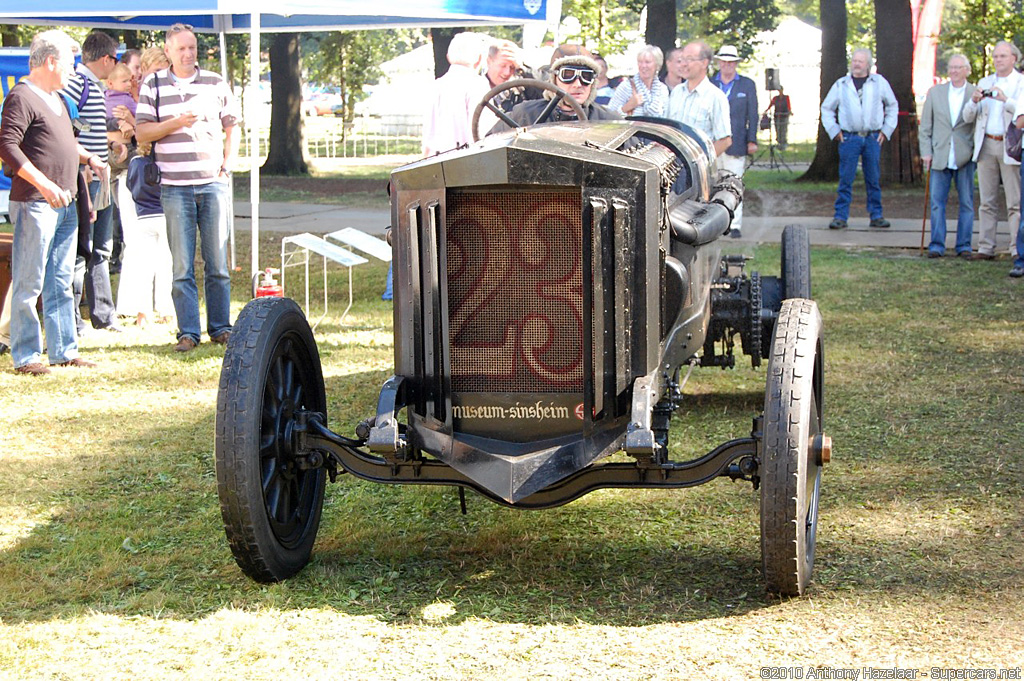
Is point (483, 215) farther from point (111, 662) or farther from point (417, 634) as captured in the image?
point (111, 662)

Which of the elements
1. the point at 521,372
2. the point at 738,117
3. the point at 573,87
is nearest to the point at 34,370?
the point at 573,87

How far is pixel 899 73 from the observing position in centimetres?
2012

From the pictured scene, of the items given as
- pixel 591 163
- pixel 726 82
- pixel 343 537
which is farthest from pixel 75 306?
pixel 726 82

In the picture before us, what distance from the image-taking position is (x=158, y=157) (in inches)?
332

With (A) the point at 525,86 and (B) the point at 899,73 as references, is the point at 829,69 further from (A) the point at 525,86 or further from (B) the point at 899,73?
(A) the point at 525,86

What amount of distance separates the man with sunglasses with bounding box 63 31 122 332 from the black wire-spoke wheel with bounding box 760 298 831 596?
615cm

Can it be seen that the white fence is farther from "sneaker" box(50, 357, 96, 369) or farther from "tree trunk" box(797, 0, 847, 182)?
"sneaker" box(50, 357, 96, 369)

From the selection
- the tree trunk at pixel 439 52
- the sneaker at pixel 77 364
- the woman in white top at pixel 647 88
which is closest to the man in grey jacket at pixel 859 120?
the woman in white top at pixel 647 88

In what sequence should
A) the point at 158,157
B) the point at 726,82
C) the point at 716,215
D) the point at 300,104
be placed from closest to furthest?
1. the point at 716,215
2. the point at 158,157
3. the point at 726,82
4. the point at 300,104

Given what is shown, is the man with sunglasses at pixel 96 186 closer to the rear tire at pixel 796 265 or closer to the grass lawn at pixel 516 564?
the grass lawn at pixel 516 564

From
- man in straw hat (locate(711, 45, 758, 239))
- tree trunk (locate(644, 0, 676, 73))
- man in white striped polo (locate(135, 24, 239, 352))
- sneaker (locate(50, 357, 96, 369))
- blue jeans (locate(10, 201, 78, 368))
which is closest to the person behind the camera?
blue jeans (locate(10, 201, 78, 368))

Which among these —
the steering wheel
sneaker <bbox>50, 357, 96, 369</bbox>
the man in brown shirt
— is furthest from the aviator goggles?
sneaker <bbox>50, 357, 96, 369</bbox>

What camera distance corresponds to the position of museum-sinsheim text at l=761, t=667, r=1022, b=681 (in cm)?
366

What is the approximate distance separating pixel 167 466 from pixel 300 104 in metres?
19.9
